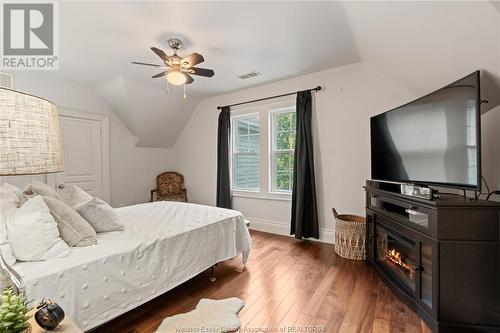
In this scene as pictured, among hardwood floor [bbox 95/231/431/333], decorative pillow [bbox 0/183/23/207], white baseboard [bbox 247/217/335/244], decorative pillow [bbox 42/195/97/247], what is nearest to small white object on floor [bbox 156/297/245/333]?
hardwood floor [bbox 95/231/431/333]

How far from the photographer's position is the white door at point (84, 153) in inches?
143

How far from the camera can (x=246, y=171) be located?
4336 millimetres

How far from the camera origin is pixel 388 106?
2916 mm

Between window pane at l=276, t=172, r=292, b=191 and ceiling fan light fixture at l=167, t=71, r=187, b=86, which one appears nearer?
ceiling fan light fixture at l=167, t=71, r=187, b=86

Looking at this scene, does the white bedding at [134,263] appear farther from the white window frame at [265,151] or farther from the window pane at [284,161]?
the window pane at [284,161]

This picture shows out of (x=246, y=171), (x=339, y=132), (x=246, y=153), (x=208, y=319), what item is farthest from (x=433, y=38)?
(x=246, y=171)

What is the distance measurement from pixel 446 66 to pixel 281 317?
8.25 feet

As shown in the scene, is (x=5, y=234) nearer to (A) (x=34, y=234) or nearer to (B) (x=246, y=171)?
(A) (x=34, y=234)

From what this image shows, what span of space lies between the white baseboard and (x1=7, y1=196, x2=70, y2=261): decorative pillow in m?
2.93

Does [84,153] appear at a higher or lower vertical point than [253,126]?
lower

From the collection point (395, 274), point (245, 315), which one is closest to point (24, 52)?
point (245, 315)

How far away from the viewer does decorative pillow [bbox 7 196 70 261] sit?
1.30 metres

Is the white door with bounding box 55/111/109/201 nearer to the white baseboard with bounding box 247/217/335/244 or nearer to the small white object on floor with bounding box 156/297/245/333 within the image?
the white baseboard with bounding box 247/217/335/244

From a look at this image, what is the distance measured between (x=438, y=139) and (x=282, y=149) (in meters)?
2.28
